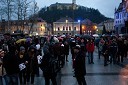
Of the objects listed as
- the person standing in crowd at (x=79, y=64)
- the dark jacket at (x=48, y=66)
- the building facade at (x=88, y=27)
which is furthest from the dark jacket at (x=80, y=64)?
the building facade at (x=88, y=27)

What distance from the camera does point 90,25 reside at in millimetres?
170500

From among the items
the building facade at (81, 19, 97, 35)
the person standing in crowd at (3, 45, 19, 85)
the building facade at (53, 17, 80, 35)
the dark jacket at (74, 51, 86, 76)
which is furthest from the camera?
the building facade at (53, 17, 80, 35)

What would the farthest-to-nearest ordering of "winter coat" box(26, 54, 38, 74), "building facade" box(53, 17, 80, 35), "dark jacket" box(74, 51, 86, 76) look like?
"building facade" box(53, 17, 80, 35), "winter coat" box(26, 54, 38, 74), "dark jacket" box(74, 51, 86, 76)

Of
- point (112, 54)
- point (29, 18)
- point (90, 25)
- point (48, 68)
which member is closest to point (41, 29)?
point (90, 25)

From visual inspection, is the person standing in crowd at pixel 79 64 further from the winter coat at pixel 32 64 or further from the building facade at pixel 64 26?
the building facade at pixel 64 26

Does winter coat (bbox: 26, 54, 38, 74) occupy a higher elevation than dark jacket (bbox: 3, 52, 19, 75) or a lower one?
lower

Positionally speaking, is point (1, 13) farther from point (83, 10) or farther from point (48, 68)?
point (83, 10)

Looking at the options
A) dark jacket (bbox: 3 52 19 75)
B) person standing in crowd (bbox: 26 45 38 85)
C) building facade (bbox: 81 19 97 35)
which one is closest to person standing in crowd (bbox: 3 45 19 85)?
dark jacket (bbox: 3 52 19 75)

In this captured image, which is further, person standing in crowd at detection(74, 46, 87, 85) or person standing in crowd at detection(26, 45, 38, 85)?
person standing in crowd at detection(26, 45, 38, 85)

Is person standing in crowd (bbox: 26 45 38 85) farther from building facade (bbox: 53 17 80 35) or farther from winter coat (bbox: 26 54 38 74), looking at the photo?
building facade (bbox: 53 17 80 35)

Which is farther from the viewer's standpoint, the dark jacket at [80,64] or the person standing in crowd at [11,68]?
the dark jacket at [80,64]

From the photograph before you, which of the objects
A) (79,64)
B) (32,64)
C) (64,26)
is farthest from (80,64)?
(64,26)

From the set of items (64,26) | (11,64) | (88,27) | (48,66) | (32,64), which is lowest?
(32,64)

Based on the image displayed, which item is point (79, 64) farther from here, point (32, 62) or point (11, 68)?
point (32, 62)
